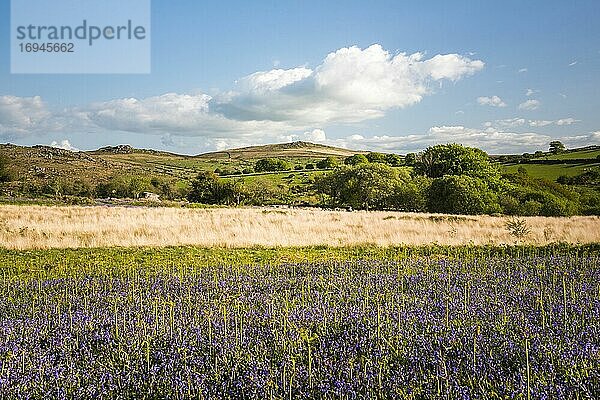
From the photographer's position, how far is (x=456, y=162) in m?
67.6

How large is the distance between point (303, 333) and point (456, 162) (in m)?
65.0

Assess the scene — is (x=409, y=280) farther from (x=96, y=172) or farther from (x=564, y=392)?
(x=96, y=172)

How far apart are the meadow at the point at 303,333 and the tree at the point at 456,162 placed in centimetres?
5411

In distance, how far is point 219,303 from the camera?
8.77 m

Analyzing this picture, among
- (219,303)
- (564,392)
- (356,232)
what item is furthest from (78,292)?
(356,232)

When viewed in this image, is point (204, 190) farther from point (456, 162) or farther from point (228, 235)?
point (228, 235)

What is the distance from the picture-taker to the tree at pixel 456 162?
63938 mm

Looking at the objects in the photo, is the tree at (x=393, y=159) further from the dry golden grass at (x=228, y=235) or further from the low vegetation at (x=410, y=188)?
the dry golden grass at (x=228, y=235)

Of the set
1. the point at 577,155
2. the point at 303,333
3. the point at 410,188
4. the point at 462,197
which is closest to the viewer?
Answer: the point at 303,333

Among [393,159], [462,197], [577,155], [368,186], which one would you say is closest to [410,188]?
[368,186]

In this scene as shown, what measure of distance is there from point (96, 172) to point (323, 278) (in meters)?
86.3

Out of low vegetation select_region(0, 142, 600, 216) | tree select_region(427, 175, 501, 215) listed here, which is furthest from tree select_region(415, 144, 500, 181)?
tree select_region(427, 175, 501, 215)

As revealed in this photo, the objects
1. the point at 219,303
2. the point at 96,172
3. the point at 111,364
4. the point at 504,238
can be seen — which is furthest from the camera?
the point at 96,172

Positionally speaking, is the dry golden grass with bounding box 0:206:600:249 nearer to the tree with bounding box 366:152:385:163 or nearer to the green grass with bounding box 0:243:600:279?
the green grass with bounding box 0:243:600:279
